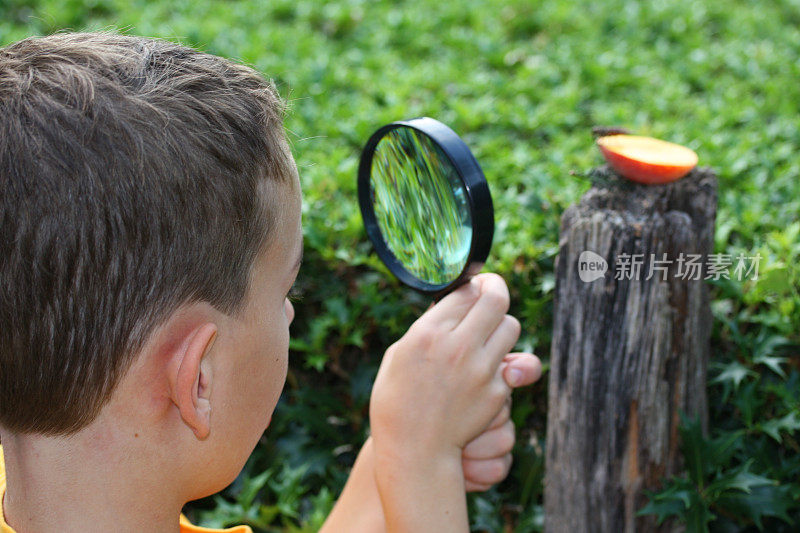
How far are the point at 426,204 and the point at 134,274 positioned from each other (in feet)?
2.38

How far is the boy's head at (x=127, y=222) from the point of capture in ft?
4.58

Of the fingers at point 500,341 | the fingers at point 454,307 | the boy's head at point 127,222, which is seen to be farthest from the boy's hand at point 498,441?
the boy's head at point 127,222

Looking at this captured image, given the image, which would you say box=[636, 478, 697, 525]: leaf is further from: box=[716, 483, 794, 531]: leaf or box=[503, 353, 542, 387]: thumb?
box=[503, 353, 542, 387]: thumb

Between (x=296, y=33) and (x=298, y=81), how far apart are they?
832 millimetres

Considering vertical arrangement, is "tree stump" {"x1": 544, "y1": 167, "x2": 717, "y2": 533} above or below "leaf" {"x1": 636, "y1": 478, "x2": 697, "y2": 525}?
above

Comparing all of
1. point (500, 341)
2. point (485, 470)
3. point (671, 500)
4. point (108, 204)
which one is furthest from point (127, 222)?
point (671, 500)

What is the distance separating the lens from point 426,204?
1936 millimetres

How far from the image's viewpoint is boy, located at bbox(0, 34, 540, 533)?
1.40 meters

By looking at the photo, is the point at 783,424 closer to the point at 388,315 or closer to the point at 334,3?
the point at 388,315

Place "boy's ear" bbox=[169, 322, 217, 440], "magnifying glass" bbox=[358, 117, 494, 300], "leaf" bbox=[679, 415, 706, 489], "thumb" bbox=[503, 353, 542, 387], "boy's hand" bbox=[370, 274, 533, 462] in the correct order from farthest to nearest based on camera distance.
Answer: "leaf" bbox=[679, 415, 706, 489], "thumb" bbox=[503, 353, 542, 387], "boy's hand" bbox=[370, 274, 533, 462], "magnifying glass" bbox=[358, 117, 494, 300], "boy's ear" bbox=[169, 322, 217, 440]

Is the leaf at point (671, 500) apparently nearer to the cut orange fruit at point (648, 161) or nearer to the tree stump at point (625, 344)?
the tree stump at point (625, 344)

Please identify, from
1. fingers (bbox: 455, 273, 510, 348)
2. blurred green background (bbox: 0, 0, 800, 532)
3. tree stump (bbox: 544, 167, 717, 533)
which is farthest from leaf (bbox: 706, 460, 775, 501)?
fingers (bbox: 455, 273, 510, 348)

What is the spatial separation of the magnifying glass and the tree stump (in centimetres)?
49

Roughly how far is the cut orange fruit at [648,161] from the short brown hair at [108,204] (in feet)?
3.63
